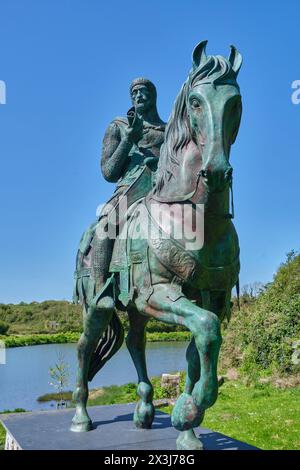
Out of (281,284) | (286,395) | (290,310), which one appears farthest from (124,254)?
(281,284)

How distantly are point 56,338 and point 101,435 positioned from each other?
133 ft

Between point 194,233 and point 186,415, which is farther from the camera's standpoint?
point 194,233

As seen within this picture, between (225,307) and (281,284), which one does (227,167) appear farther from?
(281,284)

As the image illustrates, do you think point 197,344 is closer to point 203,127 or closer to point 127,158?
point 203,127

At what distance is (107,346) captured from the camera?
5457 mm

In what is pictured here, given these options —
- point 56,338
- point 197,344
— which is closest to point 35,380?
point 197,344

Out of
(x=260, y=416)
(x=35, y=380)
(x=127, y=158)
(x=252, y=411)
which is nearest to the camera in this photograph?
(x=127, y=158)

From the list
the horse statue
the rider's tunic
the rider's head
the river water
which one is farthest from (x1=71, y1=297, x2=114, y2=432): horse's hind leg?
the river water

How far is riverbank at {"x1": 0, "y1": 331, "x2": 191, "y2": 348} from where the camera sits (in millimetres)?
41188

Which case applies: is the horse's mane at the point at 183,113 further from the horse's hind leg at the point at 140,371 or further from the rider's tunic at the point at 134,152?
the horse's hind leg at the point at 140,371

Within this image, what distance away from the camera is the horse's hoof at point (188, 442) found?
161 inches

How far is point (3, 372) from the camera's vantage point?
22.7 m
